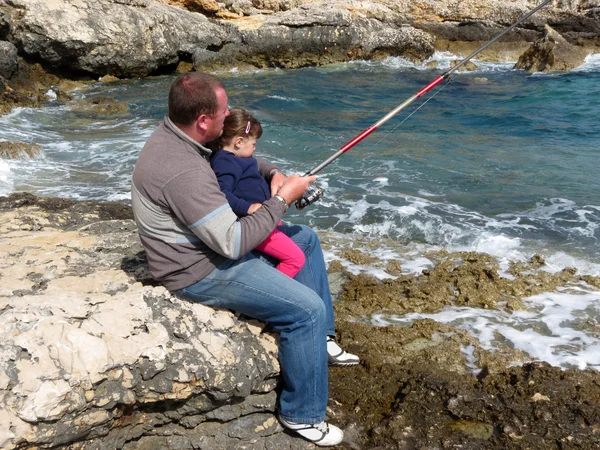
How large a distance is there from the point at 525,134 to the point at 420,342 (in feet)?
29.6

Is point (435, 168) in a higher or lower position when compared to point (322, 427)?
lower

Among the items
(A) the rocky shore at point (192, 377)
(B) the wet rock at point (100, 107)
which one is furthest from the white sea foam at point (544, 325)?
(B) the wet rock at point (100, 107)

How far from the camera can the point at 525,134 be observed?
12.0 meters

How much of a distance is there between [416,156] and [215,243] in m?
7.84

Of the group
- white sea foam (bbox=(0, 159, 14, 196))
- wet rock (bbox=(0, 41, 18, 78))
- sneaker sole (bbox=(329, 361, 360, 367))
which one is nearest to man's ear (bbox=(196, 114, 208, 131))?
sneaker sole (bbox=(329, 361, 360, 367))

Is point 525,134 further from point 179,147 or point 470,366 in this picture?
point 179,147

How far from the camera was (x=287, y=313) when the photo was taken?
3102 mm

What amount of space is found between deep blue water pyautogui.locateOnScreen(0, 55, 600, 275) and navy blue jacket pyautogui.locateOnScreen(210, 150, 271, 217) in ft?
10.3

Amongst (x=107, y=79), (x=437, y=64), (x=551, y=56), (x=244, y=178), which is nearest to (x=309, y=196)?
(x=244, y=178)

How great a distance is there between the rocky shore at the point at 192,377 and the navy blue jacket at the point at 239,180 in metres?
0.64

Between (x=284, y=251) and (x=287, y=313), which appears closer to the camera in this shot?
(x=287, y=313)

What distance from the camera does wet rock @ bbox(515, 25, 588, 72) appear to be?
2000cm

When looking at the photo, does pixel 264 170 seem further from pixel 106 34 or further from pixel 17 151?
pixel 106 34

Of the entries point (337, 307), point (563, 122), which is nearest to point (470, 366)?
point (337, 307)
